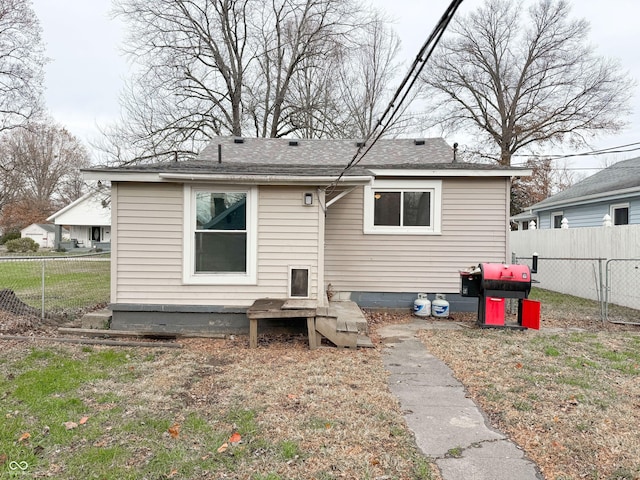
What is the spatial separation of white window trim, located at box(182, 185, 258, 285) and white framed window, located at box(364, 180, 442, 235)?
265 cm

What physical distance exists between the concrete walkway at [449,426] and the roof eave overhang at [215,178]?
2.56 m

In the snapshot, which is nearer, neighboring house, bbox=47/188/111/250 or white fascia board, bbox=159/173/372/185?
white fascia board, bbox=159/173/372/185

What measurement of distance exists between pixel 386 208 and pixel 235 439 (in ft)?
18.2

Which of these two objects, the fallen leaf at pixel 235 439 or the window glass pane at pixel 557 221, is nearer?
the fallen leaf at pixel 235 439

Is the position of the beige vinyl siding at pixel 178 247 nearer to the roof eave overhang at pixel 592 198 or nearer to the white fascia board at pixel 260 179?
the white fascia board at pixel 260 179

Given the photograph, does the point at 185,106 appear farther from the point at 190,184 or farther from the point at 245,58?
the point at 190,184

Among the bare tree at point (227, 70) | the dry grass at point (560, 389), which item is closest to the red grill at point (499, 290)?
the dry grass at point (560, 389)

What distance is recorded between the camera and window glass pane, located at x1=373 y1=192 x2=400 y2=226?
7.48 m

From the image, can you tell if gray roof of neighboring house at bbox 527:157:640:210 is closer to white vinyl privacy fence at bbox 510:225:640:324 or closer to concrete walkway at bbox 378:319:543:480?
white vinyl privacy fence at bbox 510:225:640:324

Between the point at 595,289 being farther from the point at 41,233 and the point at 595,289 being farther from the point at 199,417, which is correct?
the point at 41,233

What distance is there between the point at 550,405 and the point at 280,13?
1879cm

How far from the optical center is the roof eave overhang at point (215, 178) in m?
5.35

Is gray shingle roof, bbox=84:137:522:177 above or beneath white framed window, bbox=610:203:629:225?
above

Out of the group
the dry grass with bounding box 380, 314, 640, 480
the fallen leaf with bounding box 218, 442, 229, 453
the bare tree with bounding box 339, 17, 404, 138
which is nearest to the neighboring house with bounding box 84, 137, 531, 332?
the dry grass with bounding box 380, 314, 640, 480
